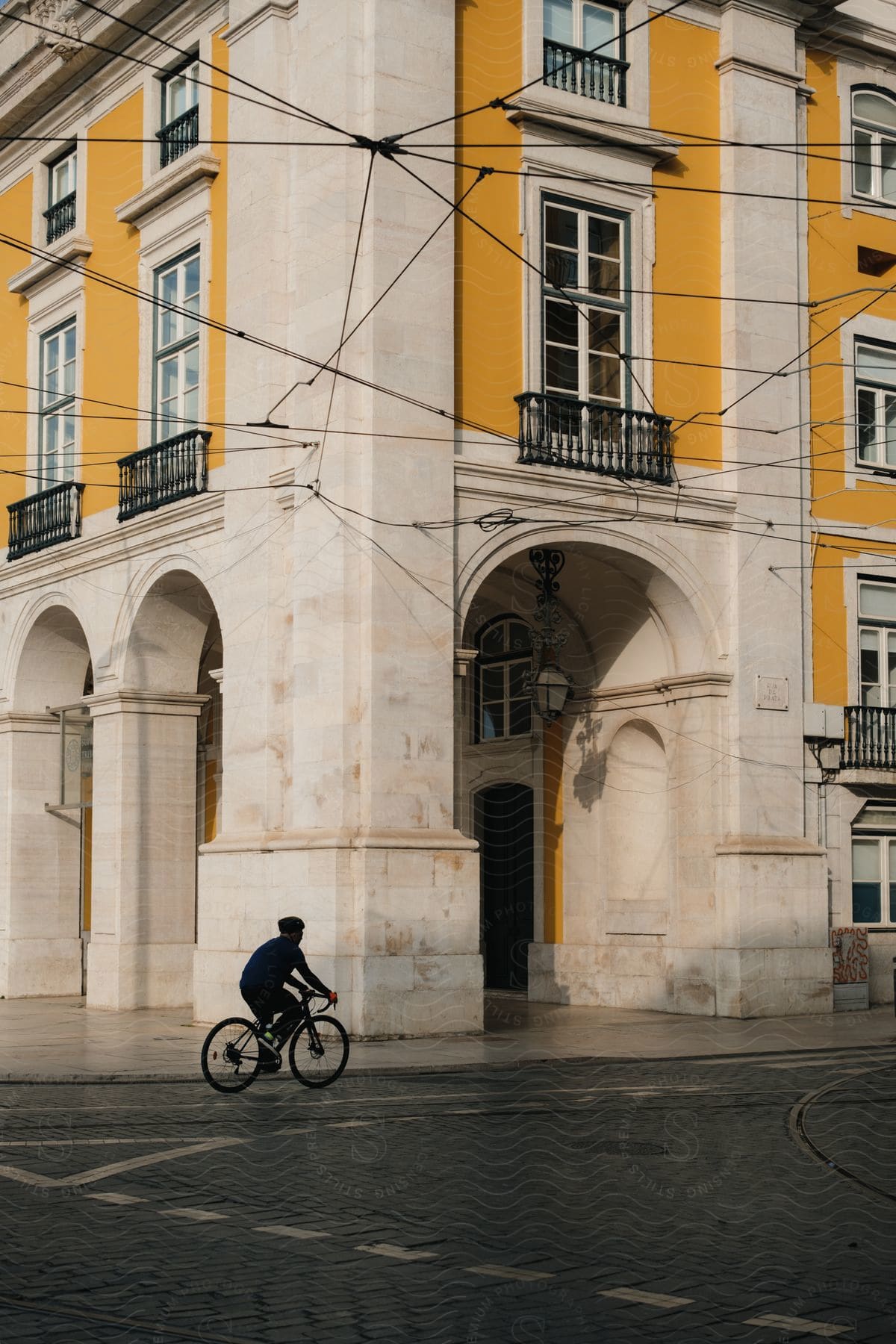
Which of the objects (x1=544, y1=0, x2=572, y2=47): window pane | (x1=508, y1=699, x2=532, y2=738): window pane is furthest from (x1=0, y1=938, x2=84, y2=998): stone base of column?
(x1=544, y1=0, x2=572, y2=47): window pane

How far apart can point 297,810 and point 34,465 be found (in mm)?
10391

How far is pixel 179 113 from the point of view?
84.6ft

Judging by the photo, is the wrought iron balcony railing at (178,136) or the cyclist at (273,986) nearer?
the cyclist at (273,986)

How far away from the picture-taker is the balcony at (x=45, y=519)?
27469 mm

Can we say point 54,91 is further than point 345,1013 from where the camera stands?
Yes

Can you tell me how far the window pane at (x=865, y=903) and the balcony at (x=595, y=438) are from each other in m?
6.55

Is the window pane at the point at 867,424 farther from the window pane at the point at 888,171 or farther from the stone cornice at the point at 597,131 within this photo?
the stone cornice at the point at 597,131

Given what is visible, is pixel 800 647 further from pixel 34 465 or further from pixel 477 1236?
pixel 477 1236

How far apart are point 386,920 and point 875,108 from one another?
15.0 metres

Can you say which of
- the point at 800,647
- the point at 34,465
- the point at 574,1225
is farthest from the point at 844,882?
the point at 574,1225

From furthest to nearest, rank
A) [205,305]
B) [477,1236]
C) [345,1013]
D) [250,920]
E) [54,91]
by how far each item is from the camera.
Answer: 1. [54,91]
2. [205,305]
3. [250,920]
4. [345,1013]
5. [477,1236]

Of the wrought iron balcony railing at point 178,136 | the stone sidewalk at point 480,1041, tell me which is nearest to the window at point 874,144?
the wrought iron balcony railing at point 178,136

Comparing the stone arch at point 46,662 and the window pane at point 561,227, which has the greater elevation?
the window pane at point 561,227

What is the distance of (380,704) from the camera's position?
20.7 metres
